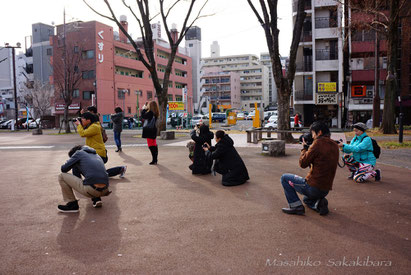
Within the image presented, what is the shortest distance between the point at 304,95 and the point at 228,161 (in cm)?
3209

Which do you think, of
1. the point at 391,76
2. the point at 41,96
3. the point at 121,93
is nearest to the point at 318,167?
the point at 391,76

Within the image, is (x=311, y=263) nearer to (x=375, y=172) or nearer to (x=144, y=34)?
(x=375, y=172)

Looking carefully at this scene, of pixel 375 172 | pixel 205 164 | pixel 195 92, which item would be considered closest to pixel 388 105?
pixel 375 172

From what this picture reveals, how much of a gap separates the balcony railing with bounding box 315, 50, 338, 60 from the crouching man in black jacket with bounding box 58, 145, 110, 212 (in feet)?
115

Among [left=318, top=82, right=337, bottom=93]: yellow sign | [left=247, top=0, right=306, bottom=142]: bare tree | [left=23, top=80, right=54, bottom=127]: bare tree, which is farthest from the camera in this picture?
[left=23, top=80, right=54, bottom=127]: bare tree

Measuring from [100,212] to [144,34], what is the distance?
1748cm

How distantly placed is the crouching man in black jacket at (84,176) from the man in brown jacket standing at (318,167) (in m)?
2.80

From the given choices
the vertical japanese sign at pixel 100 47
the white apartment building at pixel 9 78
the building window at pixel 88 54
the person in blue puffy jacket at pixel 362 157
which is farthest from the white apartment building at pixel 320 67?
the white apartment building at pixel 9 78

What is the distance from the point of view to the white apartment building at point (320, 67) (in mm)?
35344

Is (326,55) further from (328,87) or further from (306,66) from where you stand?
(328,87)

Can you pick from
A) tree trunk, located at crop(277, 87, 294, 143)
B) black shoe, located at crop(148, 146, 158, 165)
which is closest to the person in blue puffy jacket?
black shoe, located at crop(148, 146, 158, 165)

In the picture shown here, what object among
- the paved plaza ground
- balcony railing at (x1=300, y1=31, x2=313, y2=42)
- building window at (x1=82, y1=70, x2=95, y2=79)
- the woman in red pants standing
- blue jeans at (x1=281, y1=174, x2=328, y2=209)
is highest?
balcony railing at (x1=300, y1=31, x2=313, y2=42)

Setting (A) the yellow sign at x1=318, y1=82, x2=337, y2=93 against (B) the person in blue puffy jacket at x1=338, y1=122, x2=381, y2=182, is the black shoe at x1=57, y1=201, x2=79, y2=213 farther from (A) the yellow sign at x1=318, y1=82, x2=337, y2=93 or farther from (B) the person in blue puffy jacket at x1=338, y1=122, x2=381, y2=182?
(A) the yellow sign at x1=318, y1=82, x2=337, y2=93

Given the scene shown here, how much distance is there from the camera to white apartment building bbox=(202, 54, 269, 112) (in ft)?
344
